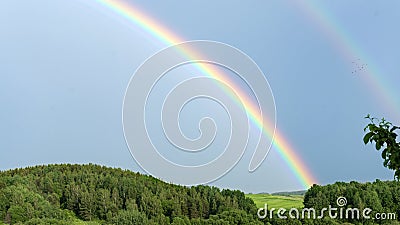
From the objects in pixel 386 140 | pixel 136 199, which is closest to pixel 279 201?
pixel 136 199

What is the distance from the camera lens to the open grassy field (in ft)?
205

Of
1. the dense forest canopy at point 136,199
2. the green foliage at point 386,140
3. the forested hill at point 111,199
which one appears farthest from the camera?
the dense forest canopy at point 136,199

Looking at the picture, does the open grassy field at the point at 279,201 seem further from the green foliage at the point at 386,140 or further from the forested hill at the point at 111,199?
the green foliage at the point at 386,140

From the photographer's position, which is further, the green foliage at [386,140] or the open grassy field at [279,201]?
the open grassy field at [279,201]

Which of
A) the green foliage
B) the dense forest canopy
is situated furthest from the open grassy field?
the green foliage

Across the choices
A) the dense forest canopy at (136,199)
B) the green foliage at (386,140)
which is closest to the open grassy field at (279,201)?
the dense forest canopy at (136,199)

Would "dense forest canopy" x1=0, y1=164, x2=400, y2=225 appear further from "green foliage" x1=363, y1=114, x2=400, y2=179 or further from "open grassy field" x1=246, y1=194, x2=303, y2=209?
"green foliage" x1=363, y1=114, x2=400, y2=179

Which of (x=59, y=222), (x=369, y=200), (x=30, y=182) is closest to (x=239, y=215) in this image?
(x=369, y=200)

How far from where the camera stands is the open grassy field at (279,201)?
62419mm

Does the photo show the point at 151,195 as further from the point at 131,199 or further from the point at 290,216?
the point at 290,216

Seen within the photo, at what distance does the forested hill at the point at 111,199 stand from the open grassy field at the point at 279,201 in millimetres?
2521

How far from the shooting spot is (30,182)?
60812mm

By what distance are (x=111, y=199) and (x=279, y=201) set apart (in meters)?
20.6

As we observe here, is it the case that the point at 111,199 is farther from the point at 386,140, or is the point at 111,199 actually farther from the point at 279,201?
the point at 386,140
